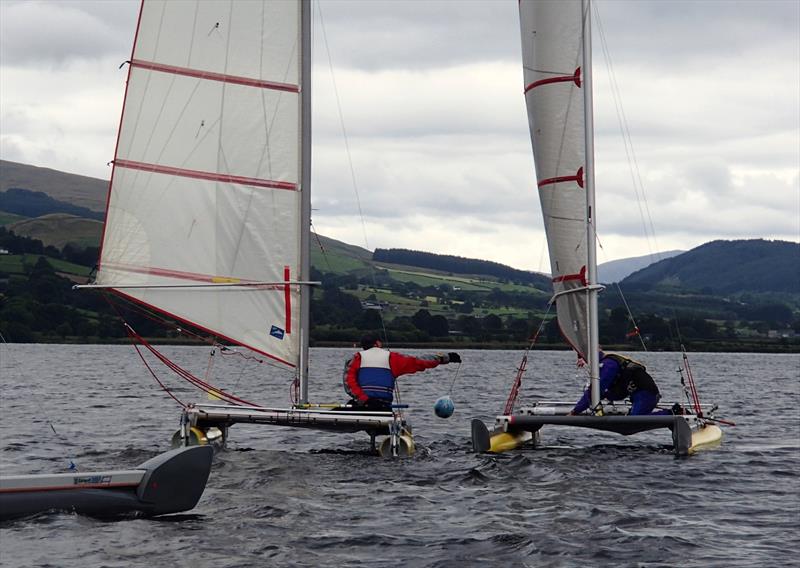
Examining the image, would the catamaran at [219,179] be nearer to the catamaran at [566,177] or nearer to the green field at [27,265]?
the catamaran at [566,177]

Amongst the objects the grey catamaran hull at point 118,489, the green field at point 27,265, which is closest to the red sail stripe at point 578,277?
the grey catamaran hull at point 118,489

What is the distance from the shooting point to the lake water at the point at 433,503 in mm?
14000

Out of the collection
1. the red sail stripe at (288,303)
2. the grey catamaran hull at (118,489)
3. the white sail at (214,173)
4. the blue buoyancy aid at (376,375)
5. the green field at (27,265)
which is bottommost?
the grey catamaran hull at (118,489)

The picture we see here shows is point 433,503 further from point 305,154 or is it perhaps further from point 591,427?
point 305,154

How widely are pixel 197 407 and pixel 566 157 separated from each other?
904cm

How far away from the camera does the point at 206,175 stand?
75.3ft

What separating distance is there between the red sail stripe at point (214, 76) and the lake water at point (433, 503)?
725 cm

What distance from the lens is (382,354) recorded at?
22.1m

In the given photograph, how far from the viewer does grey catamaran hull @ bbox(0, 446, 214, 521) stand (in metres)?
14.7

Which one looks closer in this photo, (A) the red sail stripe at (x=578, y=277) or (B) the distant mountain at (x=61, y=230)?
(A) the red sail stripe at (x=578, y=277)

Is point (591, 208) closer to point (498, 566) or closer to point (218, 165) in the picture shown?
point (218, 165)

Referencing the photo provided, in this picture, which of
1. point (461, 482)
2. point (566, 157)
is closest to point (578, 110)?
point (566, 157)

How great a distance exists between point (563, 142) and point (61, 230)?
543 feet

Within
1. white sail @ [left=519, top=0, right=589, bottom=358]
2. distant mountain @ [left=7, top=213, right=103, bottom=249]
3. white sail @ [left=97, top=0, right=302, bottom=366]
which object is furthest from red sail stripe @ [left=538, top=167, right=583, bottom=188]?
distant mountain @ [left=7, top=213, right=103, bottom=249]
